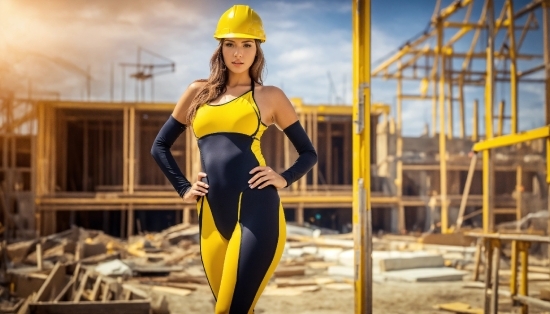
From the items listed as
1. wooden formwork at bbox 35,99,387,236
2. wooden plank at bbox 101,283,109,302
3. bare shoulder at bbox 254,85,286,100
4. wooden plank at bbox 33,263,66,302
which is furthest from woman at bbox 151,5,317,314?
wooden formwork at bbox 35,99,387,236

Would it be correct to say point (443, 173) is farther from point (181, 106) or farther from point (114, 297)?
point (181, 106)

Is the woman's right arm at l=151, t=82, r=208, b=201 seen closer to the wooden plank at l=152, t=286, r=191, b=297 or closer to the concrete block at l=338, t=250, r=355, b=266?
the wooden plank at l=152, t=286, r=191, b=297

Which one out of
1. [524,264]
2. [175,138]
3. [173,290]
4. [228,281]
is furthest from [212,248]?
[173,290]

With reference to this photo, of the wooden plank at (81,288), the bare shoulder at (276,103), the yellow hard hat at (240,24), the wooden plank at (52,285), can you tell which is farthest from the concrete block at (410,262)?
the yellow hard hat at (240,24)

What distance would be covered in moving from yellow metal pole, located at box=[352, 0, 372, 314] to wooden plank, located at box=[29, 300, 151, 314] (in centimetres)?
224

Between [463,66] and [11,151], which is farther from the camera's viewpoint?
[463,66]

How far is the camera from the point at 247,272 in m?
2.17

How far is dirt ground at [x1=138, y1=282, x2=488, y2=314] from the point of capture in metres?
7.28

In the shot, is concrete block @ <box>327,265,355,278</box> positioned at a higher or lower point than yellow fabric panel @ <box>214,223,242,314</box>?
lower

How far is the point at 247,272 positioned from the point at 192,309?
550cm

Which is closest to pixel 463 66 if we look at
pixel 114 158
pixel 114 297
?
pixel 114 158

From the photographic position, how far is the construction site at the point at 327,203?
7.68 m

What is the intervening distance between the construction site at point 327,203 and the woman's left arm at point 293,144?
2.49 m

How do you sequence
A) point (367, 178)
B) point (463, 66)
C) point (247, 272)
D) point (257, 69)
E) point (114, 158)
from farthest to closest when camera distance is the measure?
point (114, 158) → point (463, 66) → point (367, 178) → point (257, 69) → point (247, 272)
